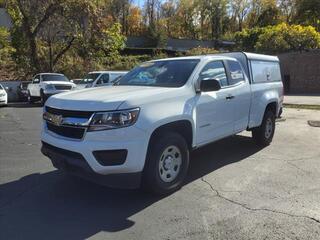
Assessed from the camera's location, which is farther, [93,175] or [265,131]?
[265,131]

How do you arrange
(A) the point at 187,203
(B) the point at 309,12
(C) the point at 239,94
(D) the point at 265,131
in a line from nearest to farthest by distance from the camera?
(A) the point at 187,203 → (C) the point at 239,94 → (D) the point at 265,131 → (B) the point at 309,12

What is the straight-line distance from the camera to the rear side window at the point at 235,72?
739 cm

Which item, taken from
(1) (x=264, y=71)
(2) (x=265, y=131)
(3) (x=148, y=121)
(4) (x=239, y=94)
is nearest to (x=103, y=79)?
(1) (x=264, y=71)

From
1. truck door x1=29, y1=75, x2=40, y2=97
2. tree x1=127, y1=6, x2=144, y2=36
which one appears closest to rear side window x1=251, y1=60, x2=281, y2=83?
truck door x1=29, y1=75, x2=40, y2=97

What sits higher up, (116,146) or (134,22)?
(134,22)

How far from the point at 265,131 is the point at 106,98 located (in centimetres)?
446

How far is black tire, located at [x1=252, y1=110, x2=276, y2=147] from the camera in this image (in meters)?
8.66

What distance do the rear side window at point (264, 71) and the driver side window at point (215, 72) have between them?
127 centimetres

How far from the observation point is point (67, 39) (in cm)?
3509

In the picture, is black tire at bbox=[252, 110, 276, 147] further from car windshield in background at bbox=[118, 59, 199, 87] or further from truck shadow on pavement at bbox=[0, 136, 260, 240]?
car windshield in background at bbox=[118, 59, 199, 87]

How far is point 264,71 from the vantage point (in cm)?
878

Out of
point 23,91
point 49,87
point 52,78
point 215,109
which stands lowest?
point 23,91

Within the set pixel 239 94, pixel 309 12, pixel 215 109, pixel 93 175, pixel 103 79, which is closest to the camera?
pixel 93 175

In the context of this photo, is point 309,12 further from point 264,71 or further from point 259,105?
point 259,105
